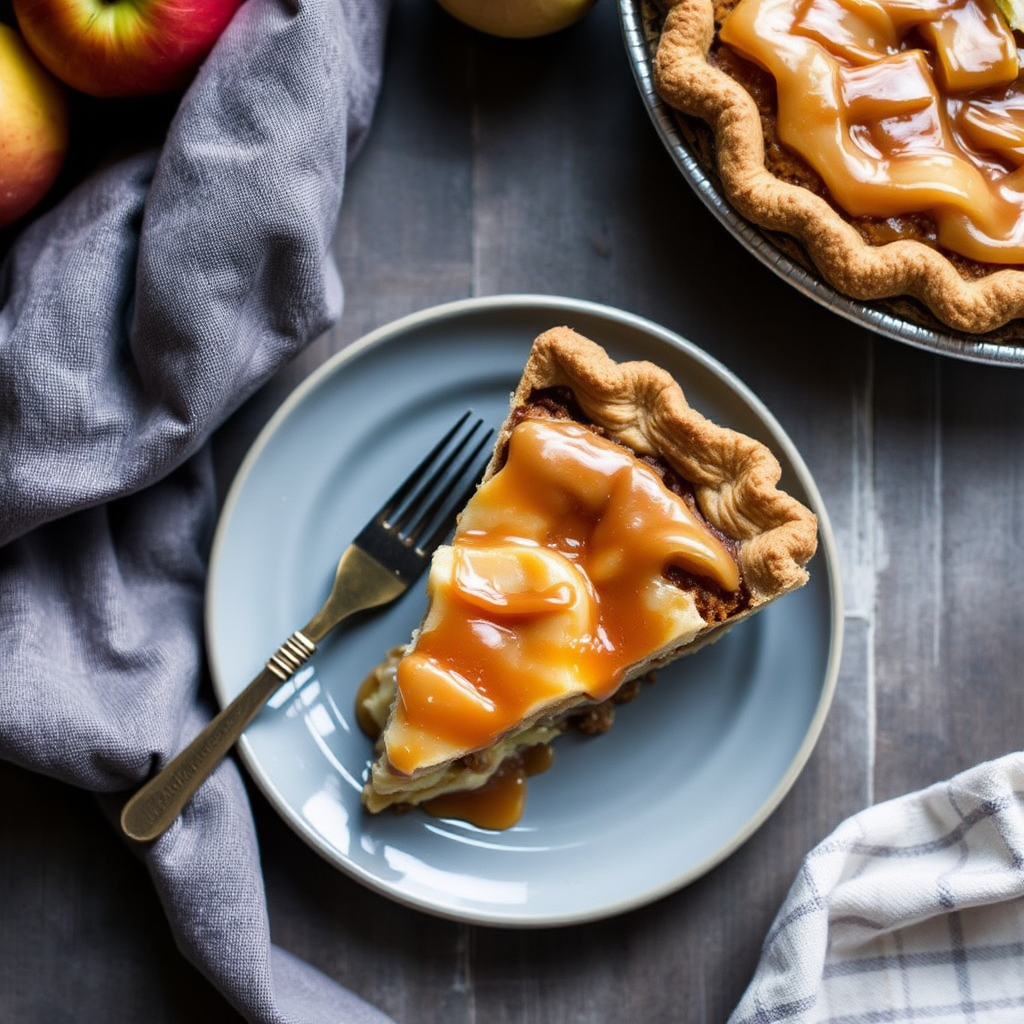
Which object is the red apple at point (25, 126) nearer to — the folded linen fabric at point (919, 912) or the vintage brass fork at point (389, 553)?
the vintage brass fork at point (389, 553)

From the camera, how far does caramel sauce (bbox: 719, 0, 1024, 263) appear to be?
7.24ft

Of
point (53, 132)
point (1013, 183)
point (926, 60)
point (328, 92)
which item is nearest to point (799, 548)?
point (1013, 183)

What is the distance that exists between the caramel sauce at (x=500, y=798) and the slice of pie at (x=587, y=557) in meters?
0.30

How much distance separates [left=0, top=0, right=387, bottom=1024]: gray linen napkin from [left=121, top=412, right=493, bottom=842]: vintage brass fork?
7.3 inches

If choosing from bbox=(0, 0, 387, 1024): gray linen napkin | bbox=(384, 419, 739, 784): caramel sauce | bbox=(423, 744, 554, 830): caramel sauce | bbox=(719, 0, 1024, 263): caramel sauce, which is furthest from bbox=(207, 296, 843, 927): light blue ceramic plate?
bbox=(719, 0, 1024, 263): caramel sauce

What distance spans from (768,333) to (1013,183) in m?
0.58

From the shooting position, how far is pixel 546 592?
2084 mm

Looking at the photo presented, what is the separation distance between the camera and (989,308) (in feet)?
7.27

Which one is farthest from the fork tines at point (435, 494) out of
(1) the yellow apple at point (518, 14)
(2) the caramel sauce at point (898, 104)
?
(2) the caramel sauce at point (898, 104)

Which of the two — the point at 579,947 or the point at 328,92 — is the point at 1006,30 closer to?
the point at 328,92

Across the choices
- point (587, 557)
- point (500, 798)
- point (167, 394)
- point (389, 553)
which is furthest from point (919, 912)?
point (167, 394)

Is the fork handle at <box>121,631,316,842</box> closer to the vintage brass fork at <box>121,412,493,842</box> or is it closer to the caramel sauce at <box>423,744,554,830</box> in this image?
the vintage brass fork at <box>121,412,493,842</box>

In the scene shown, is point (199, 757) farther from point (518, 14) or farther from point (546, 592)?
point (518, 14)

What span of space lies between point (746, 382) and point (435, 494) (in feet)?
2.49
